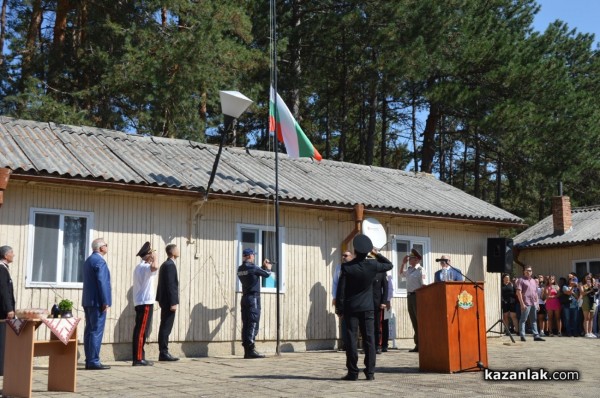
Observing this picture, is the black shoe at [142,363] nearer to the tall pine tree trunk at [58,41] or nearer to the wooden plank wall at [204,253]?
the wooden plank wall at [204,253]

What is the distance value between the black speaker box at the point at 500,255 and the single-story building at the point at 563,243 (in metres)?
8.35

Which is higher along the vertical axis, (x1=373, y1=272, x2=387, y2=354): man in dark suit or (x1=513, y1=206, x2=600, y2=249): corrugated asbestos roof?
(x1=513, y1=206, x2=600, y2=249): corrugated asbestos roof

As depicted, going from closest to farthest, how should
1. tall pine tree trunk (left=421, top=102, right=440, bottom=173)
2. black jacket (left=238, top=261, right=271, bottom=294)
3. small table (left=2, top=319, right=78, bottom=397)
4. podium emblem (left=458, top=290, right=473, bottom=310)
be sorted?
1. small table (left=2, top=319, right=78, bottom=397)
2. podium emblem (left=458, top=290, right=473, bottom=310)
3. black jacket (left=238, top=261, right=271, bottom=294)
4. tall pine tree trunk (left=421, top=102, right=440, bottom=173)

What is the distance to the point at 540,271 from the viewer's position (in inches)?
1131

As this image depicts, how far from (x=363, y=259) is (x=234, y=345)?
216 inches

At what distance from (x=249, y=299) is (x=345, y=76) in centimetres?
1923

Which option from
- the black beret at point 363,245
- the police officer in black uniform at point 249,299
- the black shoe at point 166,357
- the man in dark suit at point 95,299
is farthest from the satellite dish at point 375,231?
the man in dark suit at point 95,299

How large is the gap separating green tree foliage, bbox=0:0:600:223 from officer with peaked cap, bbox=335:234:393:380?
46.2 feet

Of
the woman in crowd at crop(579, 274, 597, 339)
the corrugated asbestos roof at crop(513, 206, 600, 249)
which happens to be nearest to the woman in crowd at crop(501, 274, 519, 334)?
the woman in crowd at crop(579, 274, 597, 339)

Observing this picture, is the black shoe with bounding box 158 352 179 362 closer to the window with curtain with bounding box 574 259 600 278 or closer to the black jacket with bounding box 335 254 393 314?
the black jacket with bounding box 335 254 393 314

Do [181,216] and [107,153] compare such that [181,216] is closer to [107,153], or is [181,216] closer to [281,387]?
[107,153]

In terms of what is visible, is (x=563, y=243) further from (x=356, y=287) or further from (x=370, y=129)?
(x=356, y=287)

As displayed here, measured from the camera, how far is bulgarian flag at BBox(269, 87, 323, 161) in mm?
15805

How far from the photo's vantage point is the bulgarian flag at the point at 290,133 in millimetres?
15805
